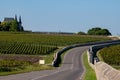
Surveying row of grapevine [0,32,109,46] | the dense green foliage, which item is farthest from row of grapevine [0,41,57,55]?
the dense green foliage

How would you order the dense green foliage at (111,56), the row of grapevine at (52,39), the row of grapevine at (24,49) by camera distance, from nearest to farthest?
1. the dense green foliage at (111,56)
2. the row of grapevine at (24,49)
3. the row of grapevine at (52,39)

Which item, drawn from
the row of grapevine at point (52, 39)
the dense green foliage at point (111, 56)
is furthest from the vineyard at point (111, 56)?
the row of grapevine at point (52, 39)

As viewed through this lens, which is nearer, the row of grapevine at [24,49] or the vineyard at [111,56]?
the vineyard at [111,56]

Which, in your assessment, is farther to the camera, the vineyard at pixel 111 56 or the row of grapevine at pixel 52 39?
the row of grapevine at pixel 52 39

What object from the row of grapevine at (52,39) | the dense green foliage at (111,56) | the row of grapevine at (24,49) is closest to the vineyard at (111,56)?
the dense green foliage at (111,56)

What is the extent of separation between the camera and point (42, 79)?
110 feet

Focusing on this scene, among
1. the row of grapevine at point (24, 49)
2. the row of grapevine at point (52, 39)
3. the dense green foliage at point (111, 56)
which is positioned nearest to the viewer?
the dense green foliage at point (111, 56)

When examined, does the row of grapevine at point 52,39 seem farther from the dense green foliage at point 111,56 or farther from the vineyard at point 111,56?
the vineyard at point 111,56

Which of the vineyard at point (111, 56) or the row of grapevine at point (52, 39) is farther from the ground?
the row of grapevine at point (52, 39)

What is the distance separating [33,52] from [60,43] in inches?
1089

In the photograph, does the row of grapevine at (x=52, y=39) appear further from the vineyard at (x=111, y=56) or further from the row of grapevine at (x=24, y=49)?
the vineyard at (x=111, y=56)

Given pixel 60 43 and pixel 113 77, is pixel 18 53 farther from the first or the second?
pixel 113 77

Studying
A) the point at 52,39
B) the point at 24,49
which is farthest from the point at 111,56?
the point at 52,39

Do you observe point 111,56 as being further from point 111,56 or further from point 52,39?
point 52,39
